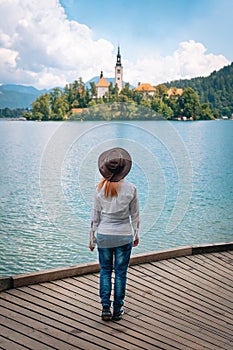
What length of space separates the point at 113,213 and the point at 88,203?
8.78 meters

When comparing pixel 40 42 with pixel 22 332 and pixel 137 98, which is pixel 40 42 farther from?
pixel 22 332

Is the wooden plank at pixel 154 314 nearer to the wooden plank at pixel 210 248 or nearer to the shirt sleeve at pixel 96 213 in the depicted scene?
the shirt sleeve at pixel 96 213

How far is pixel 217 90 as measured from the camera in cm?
9706

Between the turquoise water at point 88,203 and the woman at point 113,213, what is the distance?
200 centimetres

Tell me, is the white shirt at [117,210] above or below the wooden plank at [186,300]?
above

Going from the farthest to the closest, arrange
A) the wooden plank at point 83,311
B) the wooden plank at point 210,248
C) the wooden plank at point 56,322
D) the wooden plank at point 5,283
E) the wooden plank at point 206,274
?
the wooden plank at point 210,248 → the wooden plank at point 206,274 → the wooden plank at point 5,283 → the wooden plank at point 83,311 → the wooden plank at point 56,322

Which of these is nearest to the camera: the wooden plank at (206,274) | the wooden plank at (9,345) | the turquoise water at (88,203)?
the wooden plank at (9,345)

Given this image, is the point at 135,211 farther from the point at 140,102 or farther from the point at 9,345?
the point at 140,102

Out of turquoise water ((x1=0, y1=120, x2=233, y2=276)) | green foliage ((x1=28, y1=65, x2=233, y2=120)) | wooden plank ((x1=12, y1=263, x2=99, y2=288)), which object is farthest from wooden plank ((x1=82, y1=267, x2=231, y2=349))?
green foliage ((x1=28, y1=65, x2=233, y2=120))

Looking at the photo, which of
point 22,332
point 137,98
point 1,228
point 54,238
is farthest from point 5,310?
point 137,98

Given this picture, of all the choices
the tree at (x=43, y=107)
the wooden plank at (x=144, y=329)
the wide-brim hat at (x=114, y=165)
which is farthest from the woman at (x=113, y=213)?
the tree at (x=43, y=107)

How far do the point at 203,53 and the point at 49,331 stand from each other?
474ft

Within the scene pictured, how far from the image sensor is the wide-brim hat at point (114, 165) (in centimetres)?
323

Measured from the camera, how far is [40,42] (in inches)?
5699
